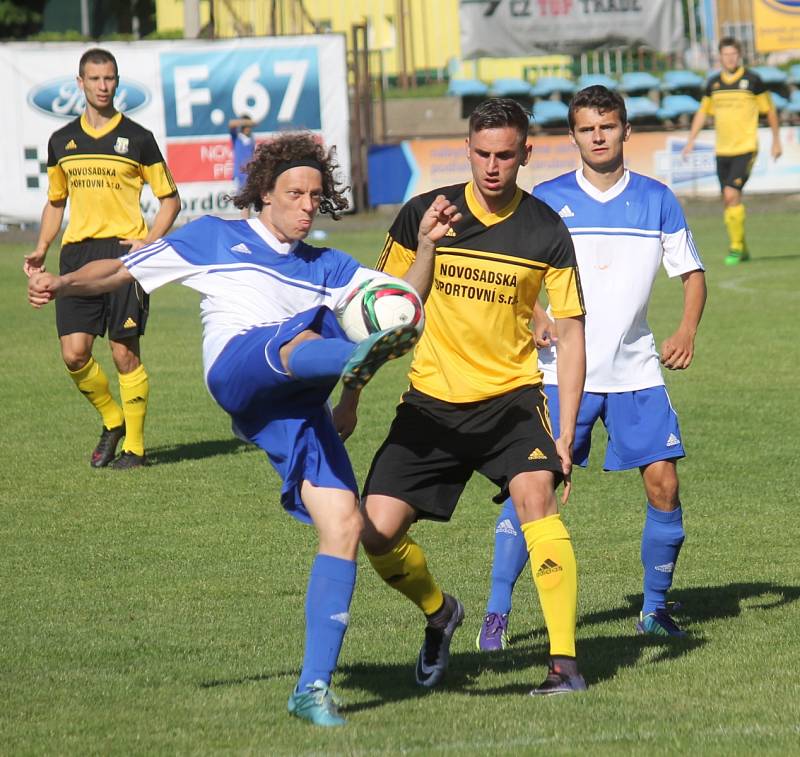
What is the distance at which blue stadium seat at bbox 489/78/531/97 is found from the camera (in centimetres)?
3450

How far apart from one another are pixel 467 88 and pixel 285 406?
29.9m

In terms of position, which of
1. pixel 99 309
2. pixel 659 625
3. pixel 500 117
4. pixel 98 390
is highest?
pixel 500 117

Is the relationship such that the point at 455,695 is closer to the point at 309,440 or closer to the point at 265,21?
the point at 309,440

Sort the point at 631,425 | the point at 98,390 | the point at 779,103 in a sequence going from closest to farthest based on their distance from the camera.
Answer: the point at 631,425
the point at 98,390
the point at 779,103

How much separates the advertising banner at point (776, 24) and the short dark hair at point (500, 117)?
31.2 m

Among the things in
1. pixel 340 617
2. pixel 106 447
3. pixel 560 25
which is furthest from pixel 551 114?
pixel 340 617

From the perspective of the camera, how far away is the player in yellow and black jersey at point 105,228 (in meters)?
9.80

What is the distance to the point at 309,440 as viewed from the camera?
4836 millimetres

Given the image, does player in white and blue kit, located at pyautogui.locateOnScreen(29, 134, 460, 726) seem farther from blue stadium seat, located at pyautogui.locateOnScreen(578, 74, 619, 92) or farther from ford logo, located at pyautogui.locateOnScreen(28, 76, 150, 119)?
blue stadium seat, located at pyautogui.locateOnScreen(578, 74, 619, 92)

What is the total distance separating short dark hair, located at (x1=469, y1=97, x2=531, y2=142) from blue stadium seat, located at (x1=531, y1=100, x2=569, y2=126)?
27481 mm

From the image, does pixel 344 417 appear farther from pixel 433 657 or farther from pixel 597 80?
pixel 597 80

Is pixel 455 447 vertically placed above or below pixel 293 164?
below

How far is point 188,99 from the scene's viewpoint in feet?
85.5

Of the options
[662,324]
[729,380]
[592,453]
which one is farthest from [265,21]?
[592,453]
